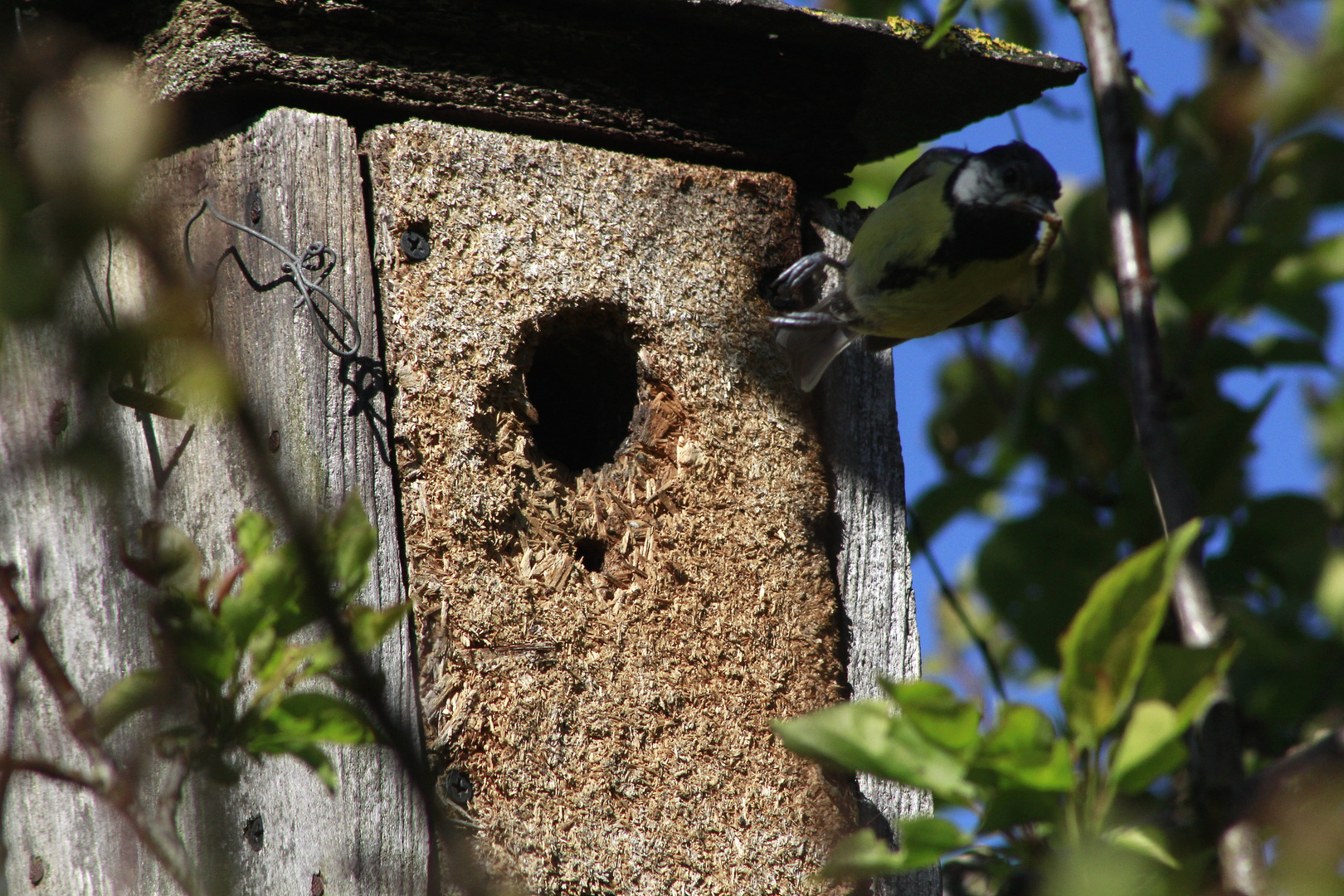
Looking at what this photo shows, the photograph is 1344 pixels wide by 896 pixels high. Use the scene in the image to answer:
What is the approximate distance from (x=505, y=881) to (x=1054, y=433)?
1.55 meters

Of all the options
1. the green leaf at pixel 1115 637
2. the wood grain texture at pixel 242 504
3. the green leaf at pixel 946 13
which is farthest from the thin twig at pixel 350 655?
the wood grain texture at pixel 242 504

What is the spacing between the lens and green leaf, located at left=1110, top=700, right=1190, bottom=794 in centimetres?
75

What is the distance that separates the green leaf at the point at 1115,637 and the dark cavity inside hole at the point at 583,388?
3.67 feet

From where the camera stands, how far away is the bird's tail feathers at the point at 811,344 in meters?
1.90

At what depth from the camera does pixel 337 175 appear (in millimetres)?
1678

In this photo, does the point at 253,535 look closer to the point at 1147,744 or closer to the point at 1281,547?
the point at 1147,744

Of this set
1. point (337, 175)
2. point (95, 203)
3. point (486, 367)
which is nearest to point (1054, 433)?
point (486, 367)

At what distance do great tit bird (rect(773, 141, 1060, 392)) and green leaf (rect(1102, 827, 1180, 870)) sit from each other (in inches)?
43.4

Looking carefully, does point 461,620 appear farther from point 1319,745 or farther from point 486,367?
point 1319,745

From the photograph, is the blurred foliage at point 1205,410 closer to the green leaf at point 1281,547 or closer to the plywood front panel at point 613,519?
the green leaf at point 1281,547

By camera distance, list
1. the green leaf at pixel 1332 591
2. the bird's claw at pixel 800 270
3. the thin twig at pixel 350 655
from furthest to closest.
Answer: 1. the green leaf at pixel 1332 591
2. the bird's claw at pixel 800 270
3. the thin twig at pixel 350 655

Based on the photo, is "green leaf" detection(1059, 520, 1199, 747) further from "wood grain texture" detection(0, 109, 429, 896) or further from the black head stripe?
the black head stripe

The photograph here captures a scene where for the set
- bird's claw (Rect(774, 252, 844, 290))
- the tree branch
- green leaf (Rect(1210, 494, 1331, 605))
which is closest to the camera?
the tree branch

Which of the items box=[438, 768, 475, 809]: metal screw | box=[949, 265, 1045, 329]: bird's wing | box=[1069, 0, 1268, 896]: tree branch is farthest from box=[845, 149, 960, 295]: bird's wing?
box=[438, 768, 475, 809]: metal screw
